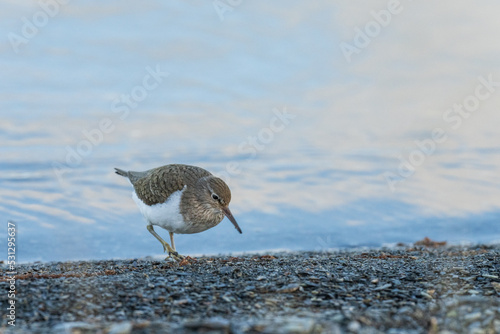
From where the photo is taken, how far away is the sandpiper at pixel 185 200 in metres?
9.01

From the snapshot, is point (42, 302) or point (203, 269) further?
point (203, 269)

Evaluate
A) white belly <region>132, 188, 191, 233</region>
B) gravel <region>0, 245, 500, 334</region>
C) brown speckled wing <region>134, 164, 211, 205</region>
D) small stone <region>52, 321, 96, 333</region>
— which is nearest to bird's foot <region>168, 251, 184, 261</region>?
white belly <region>132, 188, 191, 233</region>

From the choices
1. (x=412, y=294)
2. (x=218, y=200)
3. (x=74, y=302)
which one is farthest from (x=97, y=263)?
(x=412, y=294)

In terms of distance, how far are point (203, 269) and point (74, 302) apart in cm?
213

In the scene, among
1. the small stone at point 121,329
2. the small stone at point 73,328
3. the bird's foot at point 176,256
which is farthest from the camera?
the bird's foot at point 176,256

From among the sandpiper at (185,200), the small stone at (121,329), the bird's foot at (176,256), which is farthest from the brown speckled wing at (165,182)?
the small stone at (121,329)

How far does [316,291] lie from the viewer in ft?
20.8

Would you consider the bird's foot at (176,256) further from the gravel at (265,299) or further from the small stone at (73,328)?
the small stone at (73,328)

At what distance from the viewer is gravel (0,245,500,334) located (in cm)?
485

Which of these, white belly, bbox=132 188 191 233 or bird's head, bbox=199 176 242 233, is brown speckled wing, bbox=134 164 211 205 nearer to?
white belly, bbox=132 188 191 233

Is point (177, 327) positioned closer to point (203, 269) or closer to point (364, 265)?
point (203, 269)

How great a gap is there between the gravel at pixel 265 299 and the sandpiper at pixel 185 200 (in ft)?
3.43

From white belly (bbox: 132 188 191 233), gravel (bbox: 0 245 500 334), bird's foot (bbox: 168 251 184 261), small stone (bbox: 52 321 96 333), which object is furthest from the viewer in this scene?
bird's foot (bbox: 168 251 184 261)

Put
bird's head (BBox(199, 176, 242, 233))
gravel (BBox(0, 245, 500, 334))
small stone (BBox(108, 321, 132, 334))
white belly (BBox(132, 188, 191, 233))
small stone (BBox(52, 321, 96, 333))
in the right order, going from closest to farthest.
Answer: small stone (BBox(108, 321, 132, 334)) < small stone (BBox(52, 321, 96, 333)) < gravel (BBox(0, 245, 500, 334)) < white belly (BBox(132, 188, 191, 233)) < bird's head (BBox(199, 176, 242, 233))
